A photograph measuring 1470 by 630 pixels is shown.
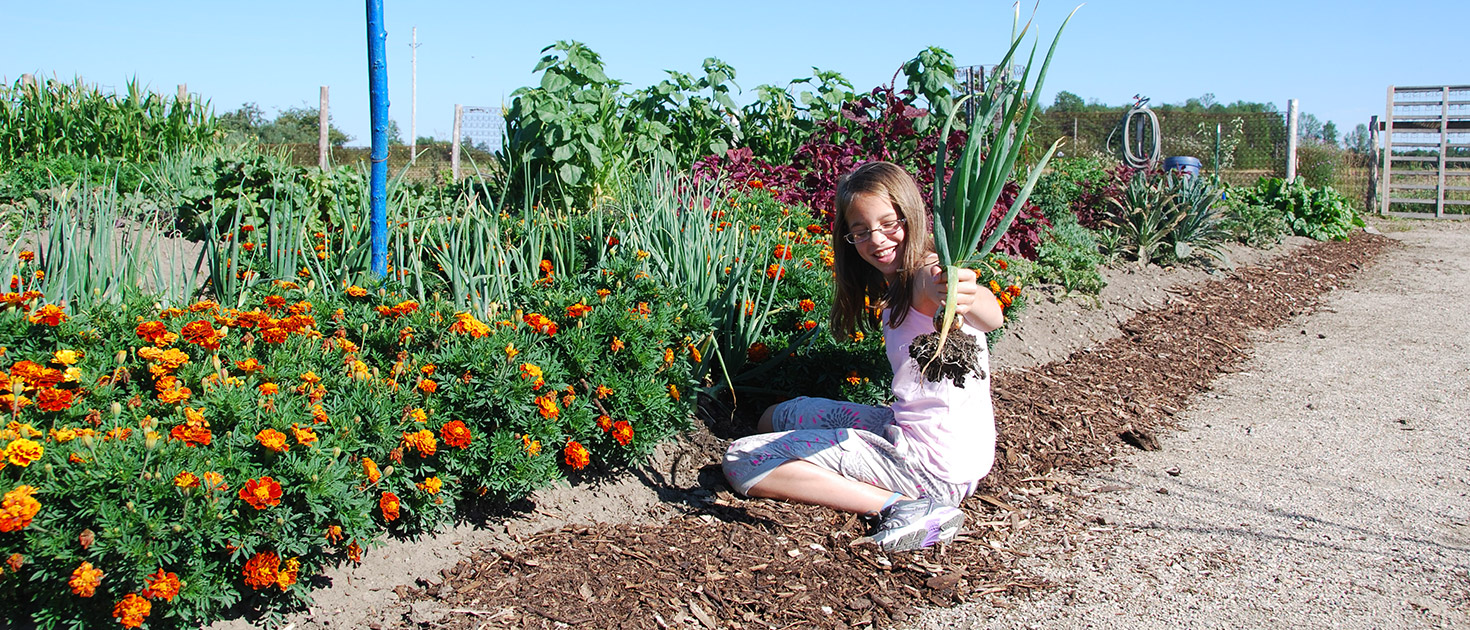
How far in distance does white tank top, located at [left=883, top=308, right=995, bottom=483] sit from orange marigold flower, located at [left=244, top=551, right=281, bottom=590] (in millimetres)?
1692

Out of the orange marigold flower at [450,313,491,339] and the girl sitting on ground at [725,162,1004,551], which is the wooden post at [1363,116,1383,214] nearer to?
the girl sitting on ground at [725,162,1004,551]

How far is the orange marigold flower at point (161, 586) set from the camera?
5.71 feet

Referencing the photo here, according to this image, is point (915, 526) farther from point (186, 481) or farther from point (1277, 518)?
point (186, 481)

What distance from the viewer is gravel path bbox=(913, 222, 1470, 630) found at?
2.33 meters

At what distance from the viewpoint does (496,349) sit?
8.02ft

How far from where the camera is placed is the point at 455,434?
2211 mm

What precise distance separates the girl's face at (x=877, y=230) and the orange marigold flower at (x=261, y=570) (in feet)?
5.62

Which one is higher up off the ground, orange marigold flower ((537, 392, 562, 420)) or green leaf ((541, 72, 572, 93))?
green leaf ((541, 72, 572, 93))

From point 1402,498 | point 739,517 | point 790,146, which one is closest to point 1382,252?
point 790,146

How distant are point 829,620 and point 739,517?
1.83ft

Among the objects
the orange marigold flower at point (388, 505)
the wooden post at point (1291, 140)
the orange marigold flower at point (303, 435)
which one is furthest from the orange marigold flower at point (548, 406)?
the wooden post at point (1291, 140)

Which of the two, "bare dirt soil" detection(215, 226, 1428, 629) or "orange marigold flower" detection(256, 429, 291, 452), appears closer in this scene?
"orange marigold flower" detection(256, 429, 291, 452)

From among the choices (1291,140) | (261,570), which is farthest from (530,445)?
(1291,140)

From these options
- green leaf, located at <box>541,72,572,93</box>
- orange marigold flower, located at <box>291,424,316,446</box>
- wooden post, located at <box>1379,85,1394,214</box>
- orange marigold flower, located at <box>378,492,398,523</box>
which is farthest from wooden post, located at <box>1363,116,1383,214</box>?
orange marigold flower, located at <box>291,424,316,446</box>
